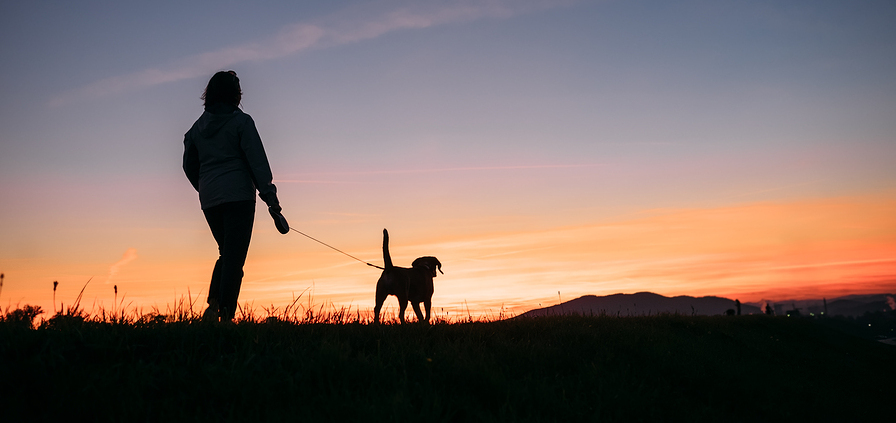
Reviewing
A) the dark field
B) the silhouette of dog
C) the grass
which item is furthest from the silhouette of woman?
the silhouette of dog

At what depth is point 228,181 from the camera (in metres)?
5.88

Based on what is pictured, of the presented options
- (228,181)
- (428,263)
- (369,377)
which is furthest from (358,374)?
(428,263)

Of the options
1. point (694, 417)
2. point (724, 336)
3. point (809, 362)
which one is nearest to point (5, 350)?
point (694, 417)

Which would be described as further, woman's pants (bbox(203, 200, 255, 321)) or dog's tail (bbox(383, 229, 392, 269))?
dog's tail (bbox(383, 229, 392, 269))

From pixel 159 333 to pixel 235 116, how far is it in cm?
259

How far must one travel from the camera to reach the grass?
3.59 m

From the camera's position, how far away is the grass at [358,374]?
3.59 meters

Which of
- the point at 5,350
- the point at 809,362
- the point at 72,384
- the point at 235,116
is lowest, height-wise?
the point at 809,362

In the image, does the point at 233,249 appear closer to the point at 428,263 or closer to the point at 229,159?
the point at 229,159

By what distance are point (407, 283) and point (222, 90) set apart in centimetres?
450

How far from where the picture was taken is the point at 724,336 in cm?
1035

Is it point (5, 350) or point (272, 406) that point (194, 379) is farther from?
point (5, 350)

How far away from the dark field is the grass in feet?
0.04

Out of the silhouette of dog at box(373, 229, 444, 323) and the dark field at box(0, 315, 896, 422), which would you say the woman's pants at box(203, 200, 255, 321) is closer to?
the dark field at box(0, 315, 896, 422)
